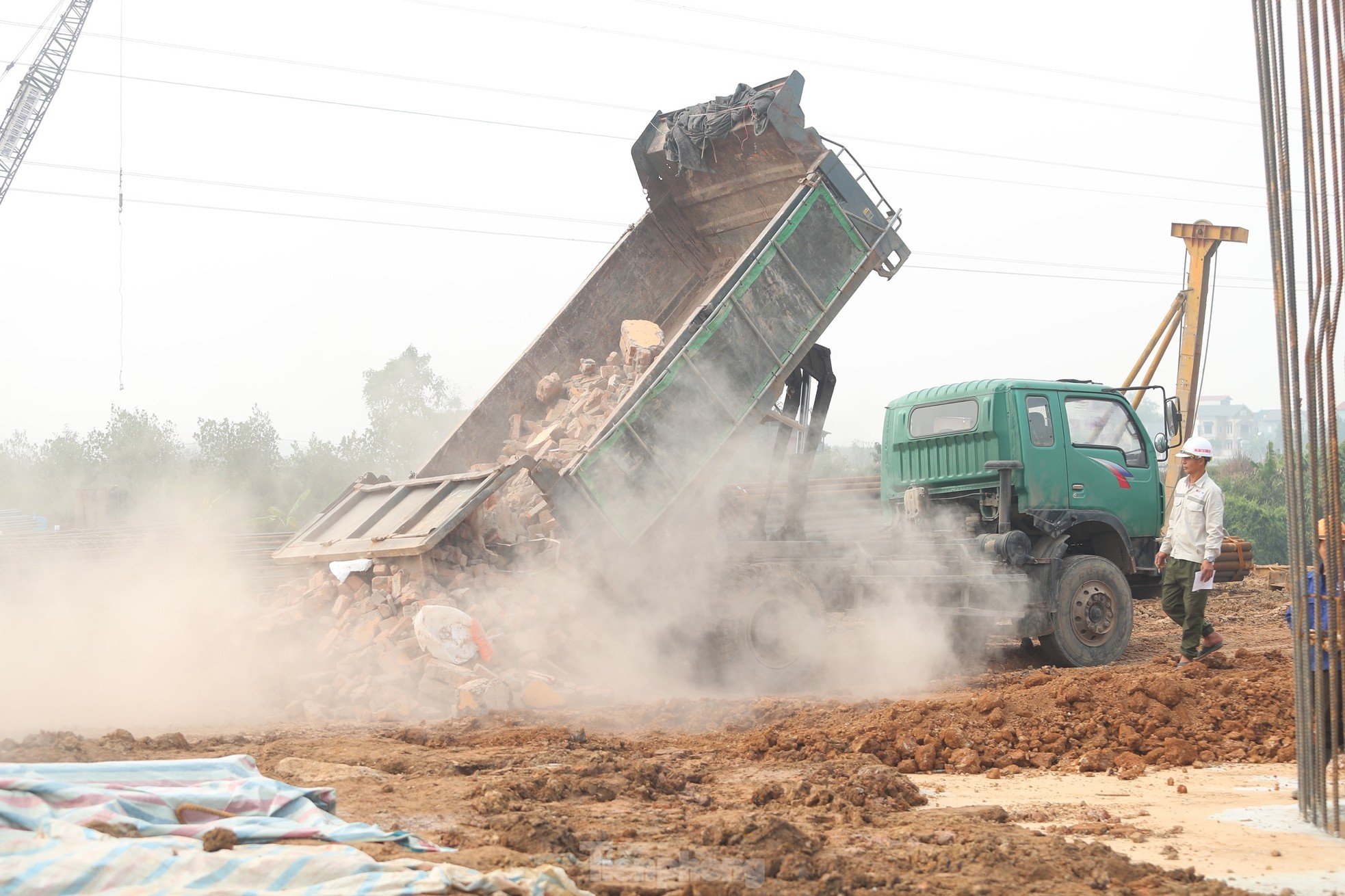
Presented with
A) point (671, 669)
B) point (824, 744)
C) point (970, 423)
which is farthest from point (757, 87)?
point (824, 744)

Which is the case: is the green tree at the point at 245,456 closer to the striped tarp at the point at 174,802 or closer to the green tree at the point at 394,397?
the green tree at the point at 394,397

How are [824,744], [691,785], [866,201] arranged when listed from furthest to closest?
[866,201], [824,744], [691,785]

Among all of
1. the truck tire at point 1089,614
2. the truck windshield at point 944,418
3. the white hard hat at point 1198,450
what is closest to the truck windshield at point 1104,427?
the truck windshield at point 944,418

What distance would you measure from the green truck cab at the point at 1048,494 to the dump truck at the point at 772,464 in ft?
0.07

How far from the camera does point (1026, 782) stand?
5398 mm

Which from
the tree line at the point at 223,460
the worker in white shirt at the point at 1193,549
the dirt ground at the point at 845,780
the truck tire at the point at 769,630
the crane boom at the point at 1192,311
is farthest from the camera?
the tree line at the point at 223,460

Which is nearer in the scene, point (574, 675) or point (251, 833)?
point (251, 833)

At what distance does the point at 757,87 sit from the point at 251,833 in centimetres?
757

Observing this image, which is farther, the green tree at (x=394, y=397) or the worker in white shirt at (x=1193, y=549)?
the green tree at (x=394, y=397)

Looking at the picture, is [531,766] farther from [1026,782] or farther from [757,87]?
[757,87]

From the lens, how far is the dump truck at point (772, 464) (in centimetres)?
819

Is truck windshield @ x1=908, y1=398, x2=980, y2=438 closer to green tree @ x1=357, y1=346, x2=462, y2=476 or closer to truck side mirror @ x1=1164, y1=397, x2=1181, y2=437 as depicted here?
truck side mirror @ x1=1164, y1=397, x2=1181, y2=437

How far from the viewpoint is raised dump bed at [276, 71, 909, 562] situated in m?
8.06

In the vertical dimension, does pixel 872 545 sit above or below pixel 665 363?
below
